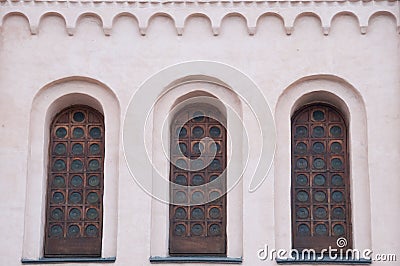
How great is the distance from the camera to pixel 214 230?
14.5 meters

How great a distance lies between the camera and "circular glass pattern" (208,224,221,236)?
47.5ft

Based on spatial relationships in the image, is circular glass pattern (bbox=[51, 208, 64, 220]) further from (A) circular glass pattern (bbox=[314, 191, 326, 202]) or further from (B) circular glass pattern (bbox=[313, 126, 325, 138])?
(B) circular glass pattern (bbox=[313, 126, 325, 138])

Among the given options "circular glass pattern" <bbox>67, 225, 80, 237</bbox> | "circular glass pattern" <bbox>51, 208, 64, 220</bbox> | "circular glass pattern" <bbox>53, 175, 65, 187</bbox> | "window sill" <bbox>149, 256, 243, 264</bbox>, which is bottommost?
"window sill" <bbox>149, 256, 243, 264</bbox>

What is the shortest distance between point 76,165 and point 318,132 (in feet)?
10.5

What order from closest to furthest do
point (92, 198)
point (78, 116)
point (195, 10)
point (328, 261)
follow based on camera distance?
point (328, 261) → point (92, 198) → point (195, 10) → point (78, 116)

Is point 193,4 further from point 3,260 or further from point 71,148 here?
point 3,260

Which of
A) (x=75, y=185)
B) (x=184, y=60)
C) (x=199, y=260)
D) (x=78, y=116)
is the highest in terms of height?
(x=184, y=60)

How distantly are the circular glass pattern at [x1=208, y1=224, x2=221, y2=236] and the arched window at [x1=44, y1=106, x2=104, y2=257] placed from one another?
4.64ft

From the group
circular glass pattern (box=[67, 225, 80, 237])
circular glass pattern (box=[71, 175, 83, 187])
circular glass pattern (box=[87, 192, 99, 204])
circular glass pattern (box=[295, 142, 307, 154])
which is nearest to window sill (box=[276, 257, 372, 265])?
circular glass pattern (box=[295, 142, 307, 154])

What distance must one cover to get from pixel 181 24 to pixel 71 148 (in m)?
2.18

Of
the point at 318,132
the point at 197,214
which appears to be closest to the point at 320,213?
the point at 318,132

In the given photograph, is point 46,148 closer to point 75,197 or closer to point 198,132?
point 75,197

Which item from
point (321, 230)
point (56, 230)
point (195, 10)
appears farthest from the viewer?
point (195, 10)

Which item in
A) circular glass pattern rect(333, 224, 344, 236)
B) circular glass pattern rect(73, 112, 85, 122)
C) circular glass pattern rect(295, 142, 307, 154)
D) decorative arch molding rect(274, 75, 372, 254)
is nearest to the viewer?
decorative arch molding rect(274, 75, 372, 254)
